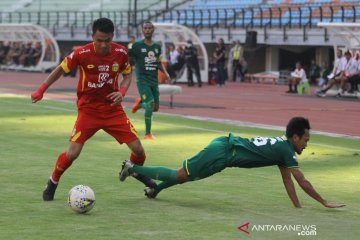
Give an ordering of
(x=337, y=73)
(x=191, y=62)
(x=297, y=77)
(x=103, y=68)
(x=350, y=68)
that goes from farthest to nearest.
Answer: (x=191, y=62), (x=297, y=77), (x=337, y=73), (x=350, y=68), (x=103, y=68)

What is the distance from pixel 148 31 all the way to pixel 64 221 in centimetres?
873

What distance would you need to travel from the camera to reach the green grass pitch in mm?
9102

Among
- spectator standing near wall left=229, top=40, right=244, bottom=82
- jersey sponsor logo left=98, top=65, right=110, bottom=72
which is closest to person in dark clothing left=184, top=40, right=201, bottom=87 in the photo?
spectator standing near wall left=229, top=40, right=244, bottom=82

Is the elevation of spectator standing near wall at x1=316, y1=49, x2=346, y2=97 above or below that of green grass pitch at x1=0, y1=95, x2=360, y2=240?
above

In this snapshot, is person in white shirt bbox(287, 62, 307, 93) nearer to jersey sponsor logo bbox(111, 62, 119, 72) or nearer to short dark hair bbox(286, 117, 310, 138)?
jersey sponsor logo bbox(111, 62, 119, 72)

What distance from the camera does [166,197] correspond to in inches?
444

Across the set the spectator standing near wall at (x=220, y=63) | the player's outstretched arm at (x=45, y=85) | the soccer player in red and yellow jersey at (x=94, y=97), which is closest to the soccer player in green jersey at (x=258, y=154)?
the soccer player in red and yellow jersey at (x=94, y=97)

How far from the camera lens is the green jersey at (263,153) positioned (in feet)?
33.6

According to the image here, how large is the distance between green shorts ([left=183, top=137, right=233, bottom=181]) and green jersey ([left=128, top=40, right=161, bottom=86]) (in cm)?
822

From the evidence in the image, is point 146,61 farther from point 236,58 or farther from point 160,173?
point 236,58

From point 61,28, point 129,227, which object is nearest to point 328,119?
point 129,227

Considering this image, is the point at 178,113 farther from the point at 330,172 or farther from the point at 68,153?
the point at 68,153

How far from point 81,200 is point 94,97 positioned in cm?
154

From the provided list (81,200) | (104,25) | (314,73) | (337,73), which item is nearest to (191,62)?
(314,73)
